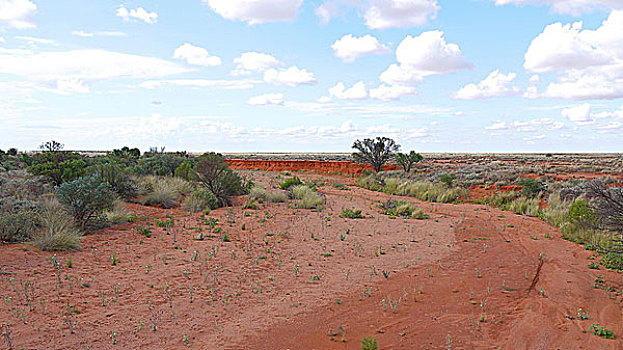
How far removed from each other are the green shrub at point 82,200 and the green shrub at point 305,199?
7.66 m

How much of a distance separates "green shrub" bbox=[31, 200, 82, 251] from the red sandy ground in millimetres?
289

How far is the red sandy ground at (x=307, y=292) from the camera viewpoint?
5.45 meters

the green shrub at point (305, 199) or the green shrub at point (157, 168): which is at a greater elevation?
the green shrub at point (157, 168)

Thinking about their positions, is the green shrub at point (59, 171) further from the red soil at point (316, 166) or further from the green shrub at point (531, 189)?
the red soil at point (316, 166)

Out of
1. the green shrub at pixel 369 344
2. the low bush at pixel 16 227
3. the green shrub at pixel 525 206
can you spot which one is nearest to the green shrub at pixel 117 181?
the low bush at pixel 16 227

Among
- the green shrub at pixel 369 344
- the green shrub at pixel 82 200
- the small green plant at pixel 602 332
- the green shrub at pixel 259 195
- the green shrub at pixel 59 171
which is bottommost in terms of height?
the small green plant at pixel 602 332

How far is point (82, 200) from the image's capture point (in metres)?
10.9

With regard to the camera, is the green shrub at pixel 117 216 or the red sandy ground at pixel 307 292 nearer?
the red sandy ground at pixel 307 292

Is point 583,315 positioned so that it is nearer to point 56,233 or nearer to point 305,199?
point 56,233

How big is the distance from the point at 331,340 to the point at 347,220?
29.4 feet

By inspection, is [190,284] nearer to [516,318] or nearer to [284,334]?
[284,334]

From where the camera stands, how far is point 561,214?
556 inches

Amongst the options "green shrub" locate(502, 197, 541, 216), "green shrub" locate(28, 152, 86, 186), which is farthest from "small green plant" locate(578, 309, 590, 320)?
"green shrub" locate(28, 152, 86, 186)

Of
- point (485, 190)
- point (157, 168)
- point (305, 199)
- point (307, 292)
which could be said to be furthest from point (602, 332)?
point (157, 168)
